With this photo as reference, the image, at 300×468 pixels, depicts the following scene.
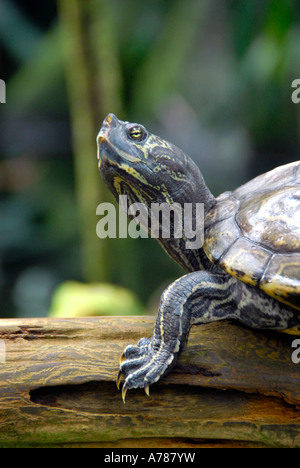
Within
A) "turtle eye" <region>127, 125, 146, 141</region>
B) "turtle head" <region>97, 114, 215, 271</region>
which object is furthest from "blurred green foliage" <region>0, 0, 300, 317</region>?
"turtle eye" <region>127, 125, 146, 141</region>

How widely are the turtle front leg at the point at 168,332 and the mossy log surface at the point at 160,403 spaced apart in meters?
0.07

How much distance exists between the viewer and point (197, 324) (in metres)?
1.99

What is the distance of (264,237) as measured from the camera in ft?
6.05

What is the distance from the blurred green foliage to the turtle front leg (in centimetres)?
264

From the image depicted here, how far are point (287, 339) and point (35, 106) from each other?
611 cm

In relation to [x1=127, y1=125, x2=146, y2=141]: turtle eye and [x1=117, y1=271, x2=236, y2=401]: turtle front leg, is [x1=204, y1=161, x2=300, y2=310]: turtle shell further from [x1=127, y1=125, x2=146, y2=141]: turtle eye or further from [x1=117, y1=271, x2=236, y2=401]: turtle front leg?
[x1=127, y1=125, x2=146, y2=141]: turtle eye

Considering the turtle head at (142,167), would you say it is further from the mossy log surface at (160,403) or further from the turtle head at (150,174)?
the mossy log surface at (160,403)

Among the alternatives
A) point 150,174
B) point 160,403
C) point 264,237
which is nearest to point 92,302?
point 150,174

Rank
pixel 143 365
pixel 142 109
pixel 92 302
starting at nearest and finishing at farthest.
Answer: pixel 143 365, pixel 92 302, pixel 142 109

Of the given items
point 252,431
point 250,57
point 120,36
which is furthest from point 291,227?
point 120,36

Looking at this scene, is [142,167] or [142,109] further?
[142,109]

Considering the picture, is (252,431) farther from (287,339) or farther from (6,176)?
(6,176)

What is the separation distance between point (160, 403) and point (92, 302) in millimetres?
1683

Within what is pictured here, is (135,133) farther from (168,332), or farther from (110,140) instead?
(168,332)
